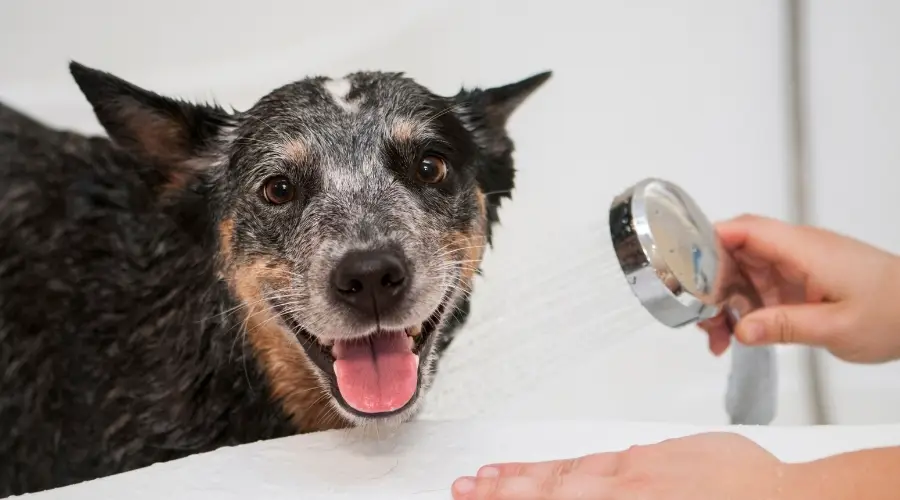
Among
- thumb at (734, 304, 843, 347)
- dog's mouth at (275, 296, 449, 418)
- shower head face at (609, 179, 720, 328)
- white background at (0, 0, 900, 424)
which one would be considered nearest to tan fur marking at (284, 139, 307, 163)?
dog's mouth at (275, 296, 449, 418)

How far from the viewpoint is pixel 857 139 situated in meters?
2.03

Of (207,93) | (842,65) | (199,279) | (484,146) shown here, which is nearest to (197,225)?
(199,279)

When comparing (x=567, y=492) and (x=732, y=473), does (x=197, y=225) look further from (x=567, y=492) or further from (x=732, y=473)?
(x=732, y=473)

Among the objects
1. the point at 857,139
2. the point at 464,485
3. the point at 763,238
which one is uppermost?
the point at 857,139

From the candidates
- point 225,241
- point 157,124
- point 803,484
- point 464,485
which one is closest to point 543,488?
point 464,485

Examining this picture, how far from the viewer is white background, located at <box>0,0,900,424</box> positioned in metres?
2.09

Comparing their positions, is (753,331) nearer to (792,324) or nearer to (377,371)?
(792,324)

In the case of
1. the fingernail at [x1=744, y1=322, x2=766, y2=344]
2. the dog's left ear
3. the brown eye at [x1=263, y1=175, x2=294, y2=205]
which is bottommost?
the fingernail at [x1=744, y1=322, x2=766, y2=344]

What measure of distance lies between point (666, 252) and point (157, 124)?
3.10ft

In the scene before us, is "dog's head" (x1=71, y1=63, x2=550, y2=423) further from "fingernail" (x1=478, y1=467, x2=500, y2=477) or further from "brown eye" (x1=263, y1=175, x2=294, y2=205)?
"fingernail" (x1=478, y1=467, x2=500, y2=477)

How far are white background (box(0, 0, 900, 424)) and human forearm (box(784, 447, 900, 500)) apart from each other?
106 cm

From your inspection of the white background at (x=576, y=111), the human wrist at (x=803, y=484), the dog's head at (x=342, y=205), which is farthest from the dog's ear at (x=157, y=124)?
the human wrist at (x=803, y=484)

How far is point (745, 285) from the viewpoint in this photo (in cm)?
158

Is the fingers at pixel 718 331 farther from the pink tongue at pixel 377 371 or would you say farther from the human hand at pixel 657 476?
the pink tongue at pixel 377 371
